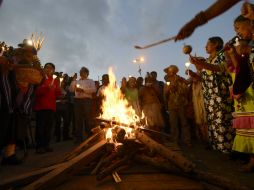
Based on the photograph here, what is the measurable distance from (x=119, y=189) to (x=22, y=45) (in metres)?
4.42

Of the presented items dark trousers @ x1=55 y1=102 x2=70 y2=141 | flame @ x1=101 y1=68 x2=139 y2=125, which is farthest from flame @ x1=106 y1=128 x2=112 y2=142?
dark trousers @ x1=55 y1=102 x2=70 y2=141

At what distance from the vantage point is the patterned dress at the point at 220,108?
18.9 feet

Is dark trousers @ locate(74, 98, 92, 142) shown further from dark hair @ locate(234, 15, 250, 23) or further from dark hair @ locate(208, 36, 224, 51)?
dark hair @ locate(234, 15, 250, 23)

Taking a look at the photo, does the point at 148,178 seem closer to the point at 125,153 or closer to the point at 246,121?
the point at 125,153

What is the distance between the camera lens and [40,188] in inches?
135

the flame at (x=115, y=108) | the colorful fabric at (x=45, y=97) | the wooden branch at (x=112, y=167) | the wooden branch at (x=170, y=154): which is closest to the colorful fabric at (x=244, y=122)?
the wooden branch at (x=170, y=154)

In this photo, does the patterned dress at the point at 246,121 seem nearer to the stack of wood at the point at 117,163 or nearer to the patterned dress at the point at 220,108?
the patterned dress at the point at 220,108

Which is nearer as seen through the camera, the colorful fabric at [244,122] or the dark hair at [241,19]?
the colorful fabric at [244,122]

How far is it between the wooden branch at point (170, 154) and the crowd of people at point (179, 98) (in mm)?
1257

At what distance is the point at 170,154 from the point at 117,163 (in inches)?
34.3

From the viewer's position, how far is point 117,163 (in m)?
4.59

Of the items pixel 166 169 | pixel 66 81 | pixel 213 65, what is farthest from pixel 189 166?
pixel 66 81

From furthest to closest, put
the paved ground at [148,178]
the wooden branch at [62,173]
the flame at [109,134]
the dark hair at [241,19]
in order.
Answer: the flame at [109,134]
the dark hair at [241,19]
the paved ground at [148,178]
the wooden branch at [62,173]

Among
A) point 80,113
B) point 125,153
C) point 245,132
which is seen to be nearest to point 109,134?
point 125,153
